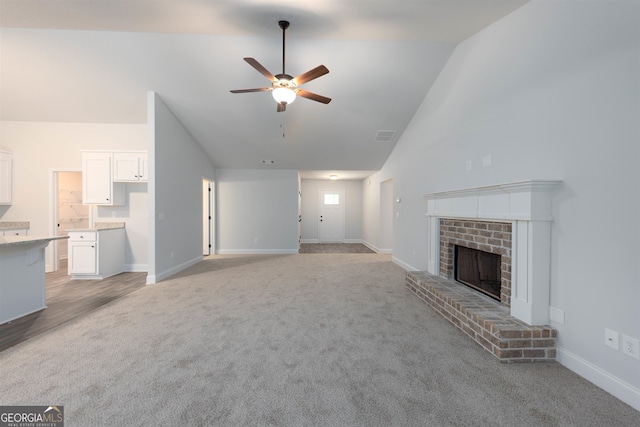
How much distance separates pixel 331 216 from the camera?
973 cm

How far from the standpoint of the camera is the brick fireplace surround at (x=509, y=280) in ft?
6.98

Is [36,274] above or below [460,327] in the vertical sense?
above

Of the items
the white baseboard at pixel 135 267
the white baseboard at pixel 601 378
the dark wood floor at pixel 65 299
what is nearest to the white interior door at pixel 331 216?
the white baseboard at pixel 135 267

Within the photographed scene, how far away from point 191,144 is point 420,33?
4593 mm

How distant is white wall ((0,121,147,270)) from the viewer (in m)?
5.08

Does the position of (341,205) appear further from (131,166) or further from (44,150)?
(44,150)

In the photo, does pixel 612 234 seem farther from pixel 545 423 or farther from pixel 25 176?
pixel 25 176

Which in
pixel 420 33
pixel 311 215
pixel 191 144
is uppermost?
pixel 420 33

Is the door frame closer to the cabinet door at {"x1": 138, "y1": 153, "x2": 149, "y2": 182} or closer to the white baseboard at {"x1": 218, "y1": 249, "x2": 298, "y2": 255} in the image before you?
the white baseboard at {"x1": 218, "y1": 249, "x2": 298, "y2": 255}

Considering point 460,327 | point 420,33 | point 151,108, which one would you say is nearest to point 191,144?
point 151,108

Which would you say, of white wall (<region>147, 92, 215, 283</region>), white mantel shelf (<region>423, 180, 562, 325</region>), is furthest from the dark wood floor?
white mantel shelf (<region>423, 180, 562, 325</region>)

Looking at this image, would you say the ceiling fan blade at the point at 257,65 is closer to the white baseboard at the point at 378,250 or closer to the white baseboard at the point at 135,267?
the white baseboard at the point at 135,267

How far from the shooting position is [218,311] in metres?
3.16

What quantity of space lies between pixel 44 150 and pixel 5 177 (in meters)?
0.80
